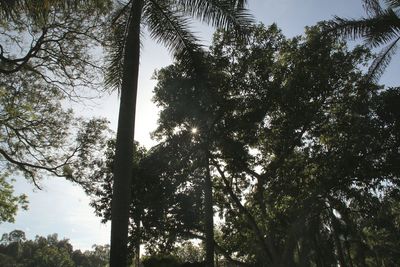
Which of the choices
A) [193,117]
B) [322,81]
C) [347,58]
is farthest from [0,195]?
[347,58]

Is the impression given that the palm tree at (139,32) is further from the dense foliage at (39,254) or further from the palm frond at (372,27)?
the dense foliage at (39,254)

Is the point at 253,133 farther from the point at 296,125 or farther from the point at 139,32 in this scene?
the point at 139,32

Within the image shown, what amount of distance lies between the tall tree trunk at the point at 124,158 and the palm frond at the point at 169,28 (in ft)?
5.10

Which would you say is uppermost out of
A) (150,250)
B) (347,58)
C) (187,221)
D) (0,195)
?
(347,58)

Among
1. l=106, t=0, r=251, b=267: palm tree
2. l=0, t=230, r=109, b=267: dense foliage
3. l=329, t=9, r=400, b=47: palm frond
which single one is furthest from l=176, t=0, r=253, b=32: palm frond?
l=0, t=230, r=109, b=267: dense foliage

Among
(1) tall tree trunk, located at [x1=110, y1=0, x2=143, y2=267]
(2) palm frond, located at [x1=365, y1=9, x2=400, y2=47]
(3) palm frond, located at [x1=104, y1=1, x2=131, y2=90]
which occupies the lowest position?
(1) tall tree trunk, located at [x1=110, y1=0, x2=143, y2=267]

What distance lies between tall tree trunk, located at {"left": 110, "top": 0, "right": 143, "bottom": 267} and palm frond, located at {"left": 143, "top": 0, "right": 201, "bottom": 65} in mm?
1556

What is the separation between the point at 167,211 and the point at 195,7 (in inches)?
522

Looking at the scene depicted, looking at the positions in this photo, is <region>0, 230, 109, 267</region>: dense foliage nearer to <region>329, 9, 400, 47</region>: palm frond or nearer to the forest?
the forest

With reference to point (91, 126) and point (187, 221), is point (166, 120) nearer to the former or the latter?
point (91, 126)

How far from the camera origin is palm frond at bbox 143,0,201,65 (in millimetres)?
10117

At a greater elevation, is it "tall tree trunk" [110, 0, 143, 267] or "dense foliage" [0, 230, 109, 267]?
"dense foliage" [0, 230, 109, 267]

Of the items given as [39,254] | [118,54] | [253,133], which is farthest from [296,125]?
[39,254]

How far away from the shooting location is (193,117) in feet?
58.3
